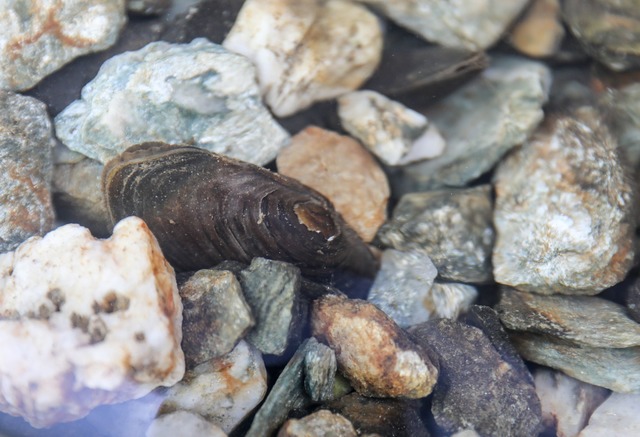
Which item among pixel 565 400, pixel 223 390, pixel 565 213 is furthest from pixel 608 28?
pixel 223 390

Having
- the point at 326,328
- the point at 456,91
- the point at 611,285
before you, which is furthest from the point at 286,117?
the point at 611,285

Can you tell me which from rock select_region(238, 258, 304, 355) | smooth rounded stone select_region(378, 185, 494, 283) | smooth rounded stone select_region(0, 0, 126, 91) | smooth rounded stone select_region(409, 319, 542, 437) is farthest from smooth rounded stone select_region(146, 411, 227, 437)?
smooth rounded stone select_region(0, 0, 126, 91)

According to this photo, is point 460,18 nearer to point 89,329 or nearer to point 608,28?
point 608,28

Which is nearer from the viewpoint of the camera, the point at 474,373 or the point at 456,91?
the point at 474,373

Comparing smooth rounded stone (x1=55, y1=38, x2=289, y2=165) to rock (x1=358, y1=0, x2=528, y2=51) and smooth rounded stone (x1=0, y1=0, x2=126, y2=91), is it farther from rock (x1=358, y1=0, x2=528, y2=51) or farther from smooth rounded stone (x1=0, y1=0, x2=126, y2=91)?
rock (x1=358, y1=0, x2=528, y2=51)

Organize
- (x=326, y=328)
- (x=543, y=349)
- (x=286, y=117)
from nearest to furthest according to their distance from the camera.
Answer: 1. (x=326, y=328)
2. (x=543, y=349)
3. (x=286, y=117)

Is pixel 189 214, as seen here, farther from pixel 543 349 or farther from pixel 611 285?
pixel 611 285

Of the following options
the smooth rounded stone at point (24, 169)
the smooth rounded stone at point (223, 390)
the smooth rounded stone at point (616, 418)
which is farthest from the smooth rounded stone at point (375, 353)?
the smooth rounded stone at point (24, 169)
